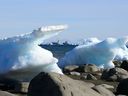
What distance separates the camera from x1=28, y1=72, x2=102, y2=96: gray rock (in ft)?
31.3

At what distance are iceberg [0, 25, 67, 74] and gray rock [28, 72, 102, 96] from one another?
400 cm

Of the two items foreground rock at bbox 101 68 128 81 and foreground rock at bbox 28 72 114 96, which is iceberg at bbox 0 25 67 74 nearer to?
foreground rock at bbox 101 68 128 81

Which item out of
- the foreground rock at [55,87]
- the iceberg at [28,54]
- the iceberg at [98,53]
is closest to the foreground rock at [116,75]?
the iceberg at [28,54]

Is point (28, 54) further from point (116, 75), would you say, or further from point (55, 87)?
point (55, 87)

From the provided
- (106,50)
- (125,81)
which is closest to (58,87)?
(125,81)

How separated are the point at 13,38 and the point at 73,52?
13634mm

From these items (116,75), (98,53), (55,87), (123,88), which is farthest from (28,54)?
(98,53)

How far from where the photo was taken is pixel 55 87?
31.4 feet

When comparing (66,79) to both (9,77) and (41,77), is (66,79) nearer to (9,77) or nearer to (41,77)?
(41,77)

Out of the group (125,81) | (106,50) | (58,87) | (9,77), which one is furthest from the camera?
(106,50)

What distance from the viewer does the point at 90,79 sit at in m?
18.4

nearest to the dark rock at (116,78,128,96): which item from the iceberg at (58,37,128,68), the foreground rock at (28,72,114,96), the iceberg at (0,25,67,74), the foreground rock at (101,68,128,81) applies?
the iceberg at (0,25,67,74)

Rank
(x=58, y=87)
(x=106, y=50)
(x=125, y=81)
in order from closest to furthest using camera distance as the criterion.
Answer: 1. (x=58, y=87)
2. (x=125, y=81)
3. (x=106, y=50)

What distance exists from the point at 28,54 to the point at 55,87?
5296 mm
